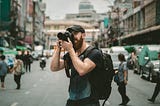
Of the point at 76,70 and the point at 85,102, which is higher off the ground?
the point at 76,70

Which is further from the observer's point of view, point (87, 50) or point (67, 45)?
point (87, 50)

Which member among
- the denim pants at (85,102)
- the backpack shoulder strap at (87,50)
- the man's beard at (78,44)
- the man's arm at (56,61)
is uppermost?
the man's beard at (78,44)

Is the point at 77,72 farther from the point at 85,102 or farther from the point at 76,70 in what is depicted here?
the point at 85,102

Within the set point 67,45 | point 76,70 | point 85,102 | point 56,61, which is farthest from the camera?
point 56,61

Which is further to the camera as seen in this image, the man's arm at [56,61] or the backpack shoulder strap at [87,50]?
the man's arm at [56,61]

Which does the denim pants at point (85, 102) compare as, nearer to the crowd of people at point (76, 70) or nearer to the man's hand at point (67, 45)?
the crowd of people at point (76, 70)

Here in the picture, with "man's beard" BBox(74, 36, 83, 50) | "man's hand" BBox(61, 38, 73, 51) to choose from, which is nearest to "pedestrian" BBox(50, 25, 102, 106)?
"man's beard" BBox(74, 36, 83, 50)

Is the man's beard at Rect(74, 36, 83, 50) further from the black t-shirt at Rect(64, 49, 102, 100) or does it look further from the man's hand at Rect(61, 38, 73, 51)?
the man's hand at Rect(61, 38, 73, 51)

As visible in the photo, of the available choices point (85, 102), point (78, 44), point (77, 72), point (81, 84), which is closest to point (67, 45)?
point (78, 44)

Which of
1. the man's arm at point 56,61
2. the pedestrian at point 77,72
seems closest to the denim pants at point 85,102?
the pedestrian at point 77,72

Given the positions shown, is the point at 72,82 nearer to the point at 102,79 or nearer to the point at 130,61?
the point at 102,79

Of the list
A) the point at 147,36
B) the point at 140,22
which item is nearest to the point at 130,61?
the point at 147,36

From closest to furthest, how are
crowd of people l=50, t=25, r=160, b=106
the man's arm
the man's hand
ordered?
the man's hand
crowd of people l=50, t=25, r=160, b=106
the man's arm

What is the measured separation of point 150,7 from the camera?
82.5 metres
